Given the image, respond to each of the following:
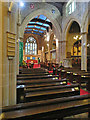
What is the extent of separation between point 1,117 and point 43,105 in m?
0.75

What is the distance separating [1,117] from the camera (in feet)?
4.72

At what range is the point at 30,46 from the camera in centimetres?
2695

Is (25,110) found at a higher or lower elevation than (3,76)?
lower

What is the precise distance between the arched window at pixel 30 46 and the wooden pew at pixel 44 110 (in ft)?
82.7

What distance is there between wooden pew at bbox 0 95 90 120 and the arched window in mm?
25204

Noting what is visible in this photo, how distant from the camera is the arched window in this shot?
1053 inches

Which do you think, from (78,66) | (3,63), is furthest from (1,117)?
(78,66)

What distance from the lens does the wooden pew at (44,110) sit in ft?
5.09

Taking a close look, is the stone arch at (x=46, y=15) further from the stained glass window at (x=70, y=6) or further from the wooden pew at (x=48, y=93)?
the wooden pew at (x=48, y=93)

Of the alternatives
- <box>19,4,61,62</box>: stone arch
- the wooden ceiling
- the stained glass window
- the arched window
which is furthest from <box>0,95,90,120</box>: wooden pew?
the arched window

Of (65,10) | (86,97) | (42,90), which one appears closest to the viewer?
(86,97)

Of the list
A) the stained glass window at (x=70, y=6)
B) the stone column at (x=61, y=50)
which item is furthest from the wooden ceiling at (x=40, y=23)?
the stone column at (x=61, y=50)

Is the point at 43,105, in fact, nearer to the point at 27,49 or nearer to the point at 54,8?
the point at 54,8

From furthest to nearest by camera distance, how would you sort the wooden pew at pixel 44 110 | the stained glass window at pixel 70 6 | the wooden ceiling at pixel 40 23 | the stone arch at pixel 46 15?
1. the wooden ceiling at pixel 40 23
2. the stone arch at pixel 46 15
3. the stained glass window at pixel 70 6
4. the wooden pew at pixel 44 110
